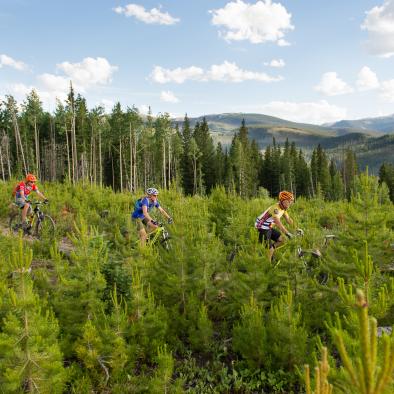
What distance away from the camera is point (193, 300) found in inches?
253

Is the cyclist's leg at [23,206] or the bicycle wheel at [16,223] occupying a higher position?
the cyclist's leg at [23,206]

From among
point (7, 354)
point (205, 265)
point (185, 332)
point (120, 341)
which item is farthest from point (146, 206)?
point (7, 354)

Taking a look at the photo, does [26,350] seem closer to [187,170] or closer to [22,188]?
[22,188]

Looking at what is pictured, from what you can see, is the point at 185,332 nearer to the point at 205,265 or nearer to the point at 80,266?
the point at 205,265

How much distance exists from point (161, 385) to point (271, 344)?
73.6 inches

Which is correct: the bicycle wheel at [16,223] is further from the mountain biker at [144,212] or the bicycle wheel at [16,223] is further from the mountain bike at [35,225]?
the mountain biker at [144,212]

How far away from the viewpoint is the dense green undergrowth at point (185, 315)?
14.9 ft

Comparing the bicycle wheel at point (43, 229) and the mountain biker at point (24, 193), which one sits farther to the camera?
the bicycle wheel at point (43, 229)

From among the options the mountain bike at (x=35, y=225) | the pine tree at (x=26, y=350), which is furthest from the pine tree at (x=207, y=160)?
the pine tree at (x=26, y=350)

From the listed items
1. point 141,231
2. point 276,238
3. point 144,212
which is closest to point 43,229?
point 144,212

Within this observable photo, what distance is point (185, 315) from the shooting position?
6.52m

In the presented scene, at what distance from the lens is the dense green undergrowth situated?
4547 millimetres

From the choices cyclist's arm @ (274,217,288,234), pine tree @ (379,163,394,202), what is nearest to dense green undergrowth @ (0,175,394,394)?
cyclist's arm @ (274,217,288,234)

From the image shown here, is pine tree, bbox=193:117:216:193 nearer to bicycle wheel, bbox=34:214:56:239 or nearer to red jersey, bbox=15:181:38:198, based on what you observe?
bicycle wheel, bbox=34:214:56:239
